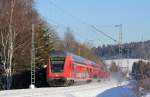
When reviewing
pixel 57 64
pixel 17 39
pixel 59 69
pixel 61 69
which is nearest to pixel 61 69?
pixel 61 69

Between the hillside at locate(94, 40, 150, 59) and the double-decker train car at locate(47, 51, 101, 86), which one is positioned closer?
the hillside at locate(94, 40, 150, 59)

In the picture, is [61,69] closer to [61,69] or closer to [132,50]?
[61,69]

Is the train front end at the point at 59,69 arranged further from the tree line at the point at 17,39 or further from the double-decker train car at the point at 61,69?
the tree line at the point at 17,39

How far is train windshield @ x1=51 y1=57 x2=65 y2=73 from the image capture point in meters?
48.3

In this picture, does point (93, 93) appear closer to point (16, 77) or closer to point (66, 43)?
A: point (16, 77)

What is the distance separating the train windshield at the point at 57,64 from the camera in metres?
48.3

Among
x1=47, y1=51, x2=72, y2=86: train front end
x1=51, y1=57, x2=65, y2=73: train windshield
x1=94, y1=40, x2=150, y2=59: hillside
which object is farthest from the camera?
x1=51, y1=57, x2=65, y2=73: train windshield

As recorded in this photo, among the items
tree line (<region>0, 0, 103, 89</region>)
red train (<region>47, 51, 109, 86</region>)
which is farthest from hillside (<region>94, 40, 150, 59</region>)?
tree line (<region>0, 0, 103, 89</region>)

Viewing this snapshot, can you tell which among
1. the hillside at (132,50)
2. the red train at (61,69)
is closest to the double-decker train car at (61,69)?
the red train at (61,69)

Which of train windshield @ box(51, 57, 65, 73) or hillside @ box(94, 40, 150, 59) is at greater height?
hillside @ box(94, 40, 150, 59)

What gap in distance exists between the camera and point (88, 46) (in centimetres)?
12638

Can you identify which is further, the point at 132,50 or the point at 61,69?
the point at 132,50

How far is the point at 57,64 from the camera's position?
4853 centimetres

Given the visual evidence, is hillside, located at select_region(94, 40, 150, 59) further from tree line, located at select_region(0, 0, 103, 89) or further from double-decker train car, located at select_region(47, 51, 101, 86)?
tree line, located at select_region(0, 0, 103, 89)
